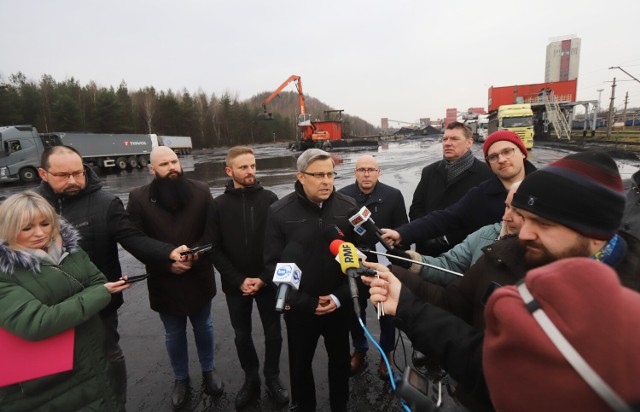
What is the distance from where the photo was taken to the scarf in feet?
11.6

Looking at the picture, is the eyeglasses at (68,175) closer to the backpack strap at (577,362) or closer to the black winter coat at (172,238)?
the black winter coat at (172,238)

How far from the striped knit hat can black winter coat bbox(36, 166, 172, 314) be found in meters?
2.60

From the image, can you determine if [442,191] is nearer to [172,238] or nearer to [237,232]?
[237,232]

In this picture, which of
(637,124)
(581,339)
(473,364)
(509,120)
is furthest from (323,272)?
(637,124)

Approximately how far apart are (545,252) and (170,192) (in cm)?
277

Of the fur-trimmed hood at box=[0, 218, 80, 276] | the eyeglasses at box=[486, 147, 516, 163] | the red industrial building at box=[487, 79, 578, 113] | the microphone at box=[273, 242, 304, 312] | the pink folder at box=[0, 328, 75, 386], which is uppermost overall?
the red industrial building at box=[487, 79, 578, 113]

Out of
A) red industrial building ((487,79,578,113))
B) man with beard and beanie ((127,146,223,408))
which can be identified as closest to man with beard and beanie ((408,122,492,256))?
man with beard and beanie ((127,146,223,408))

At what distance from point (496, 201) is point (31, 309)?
3.22 m

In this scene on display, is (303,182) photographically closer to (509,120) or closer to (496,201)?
(496,201)

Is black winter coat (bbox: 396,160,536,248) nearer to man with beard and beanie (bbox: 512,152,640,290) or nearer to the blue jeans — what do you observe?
man with beard and beanie (bbox: 512,152,640,290)

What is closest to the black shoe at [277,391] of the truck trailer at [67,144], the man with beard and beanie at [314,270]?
the man with beard and beanie at [314,270]

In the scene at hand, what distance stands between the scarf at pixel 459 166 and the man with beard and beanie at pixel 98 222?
9.49ft

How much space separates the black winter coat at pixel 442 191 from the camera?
137 inches

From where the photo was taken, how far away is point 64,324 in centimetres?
178
